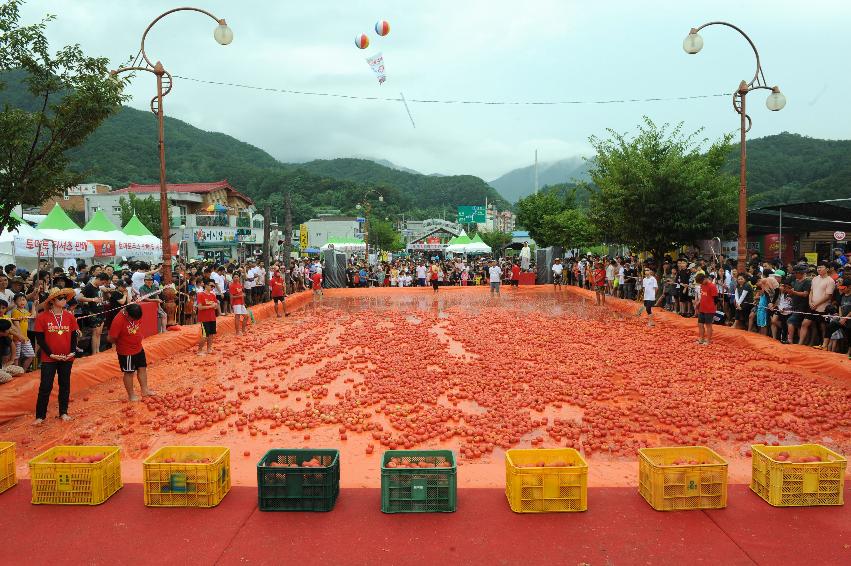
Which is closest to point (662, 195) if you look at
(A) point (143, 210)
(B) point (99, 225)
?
(B) point (99, 225)

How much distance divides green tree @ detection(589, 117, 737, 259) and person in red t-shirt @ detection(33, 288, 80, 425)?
667 inches

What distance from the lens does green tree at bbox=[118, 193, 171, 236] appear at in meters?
53.0

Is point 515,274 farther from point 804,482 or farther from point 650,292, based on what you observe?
point 804,482

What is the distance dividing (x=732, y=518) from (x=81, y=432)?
7.31 m

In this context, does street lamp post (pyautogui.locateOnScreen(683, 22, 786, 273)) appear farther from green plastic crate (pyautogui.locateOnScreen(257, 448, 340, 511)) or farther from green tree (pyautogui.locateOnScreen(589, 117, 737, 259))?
green plastic crate (pyautogui.locateOnScreen(257, 448, 340, 511))

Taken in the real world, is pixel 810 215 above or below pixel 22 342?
above

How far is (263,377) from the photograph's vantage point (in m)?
10.0

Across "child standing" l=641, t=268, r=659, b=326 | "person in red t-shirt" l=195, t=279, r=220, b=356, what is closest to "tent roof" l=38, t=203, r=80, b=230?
"person in red t-shirt" l=195, t=279, r=220, b=356

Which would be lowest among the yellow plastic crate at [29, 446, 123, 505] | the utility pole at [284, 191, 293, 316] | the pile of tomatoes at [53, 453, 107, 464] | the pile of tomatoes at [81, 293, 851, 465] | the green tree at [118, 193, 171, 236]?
the pile of tomatoes at [81, 293, 851, 465]

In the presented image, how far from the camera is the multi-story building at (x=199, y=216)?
2206 inches

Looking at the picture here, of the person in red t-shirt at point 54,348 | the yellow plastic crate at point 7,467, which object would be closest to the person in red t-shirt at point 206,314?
the person in red t-shirt at point 54,348

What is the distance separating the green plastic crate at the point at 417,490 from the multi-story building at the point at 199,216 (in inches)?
2136

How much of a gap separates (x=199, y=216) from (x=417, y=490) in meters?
58.3

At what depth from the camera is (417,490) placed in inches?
186
